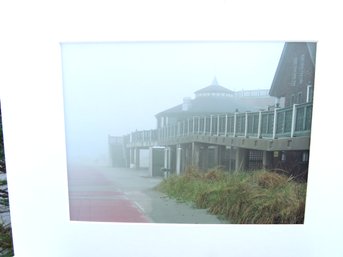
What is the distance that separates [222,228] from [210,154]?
2.70ft

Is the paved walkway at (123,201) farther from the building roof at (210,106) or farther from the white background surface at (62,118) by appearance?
the building roof at (210,106)

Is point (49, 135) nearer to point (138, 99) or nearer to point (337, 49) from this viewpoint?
point (138, 99)

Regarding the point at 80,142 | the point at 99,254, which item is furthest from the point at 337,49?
the point at 99,254

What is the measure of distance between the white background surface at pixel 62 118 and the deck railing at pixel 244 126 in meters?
0.15

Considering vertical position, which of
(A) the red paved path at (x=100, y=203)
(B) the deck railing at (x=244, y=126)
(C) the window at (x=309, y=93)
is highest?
(C) the window at (x=309, y=93)

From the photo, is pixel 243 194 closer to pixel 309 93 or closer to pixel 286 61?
pixel 309 93

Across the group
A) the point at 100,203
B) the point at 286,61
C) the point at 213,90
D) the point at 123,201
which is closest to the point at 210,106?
the point at 213,90

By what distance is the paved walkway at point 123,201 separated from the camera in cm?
259

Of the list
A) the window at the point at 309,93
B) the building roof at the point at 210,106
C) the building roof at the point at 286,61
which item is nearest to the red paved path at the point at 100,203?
the building roof at the point at 210,106

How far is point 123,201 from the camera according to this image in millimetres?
2598

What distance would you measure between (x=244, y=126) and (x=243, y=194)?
774mm

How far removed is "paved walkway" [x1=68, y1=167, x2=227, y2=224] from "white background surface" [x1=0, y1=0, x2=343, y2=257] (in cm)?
9

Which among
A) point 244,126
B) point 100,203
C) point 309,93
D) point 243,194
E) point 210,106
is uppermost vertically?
point 309,93

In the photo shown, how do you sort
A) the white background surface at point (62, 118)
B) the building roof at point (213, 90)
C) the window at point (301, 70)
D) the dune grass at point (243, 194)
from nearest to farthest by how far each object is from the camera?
the white background surface at point (62, 118) < the window at point (301, 70) < the building roof at point (213, 90) < the dune grass at point (243, 194)
